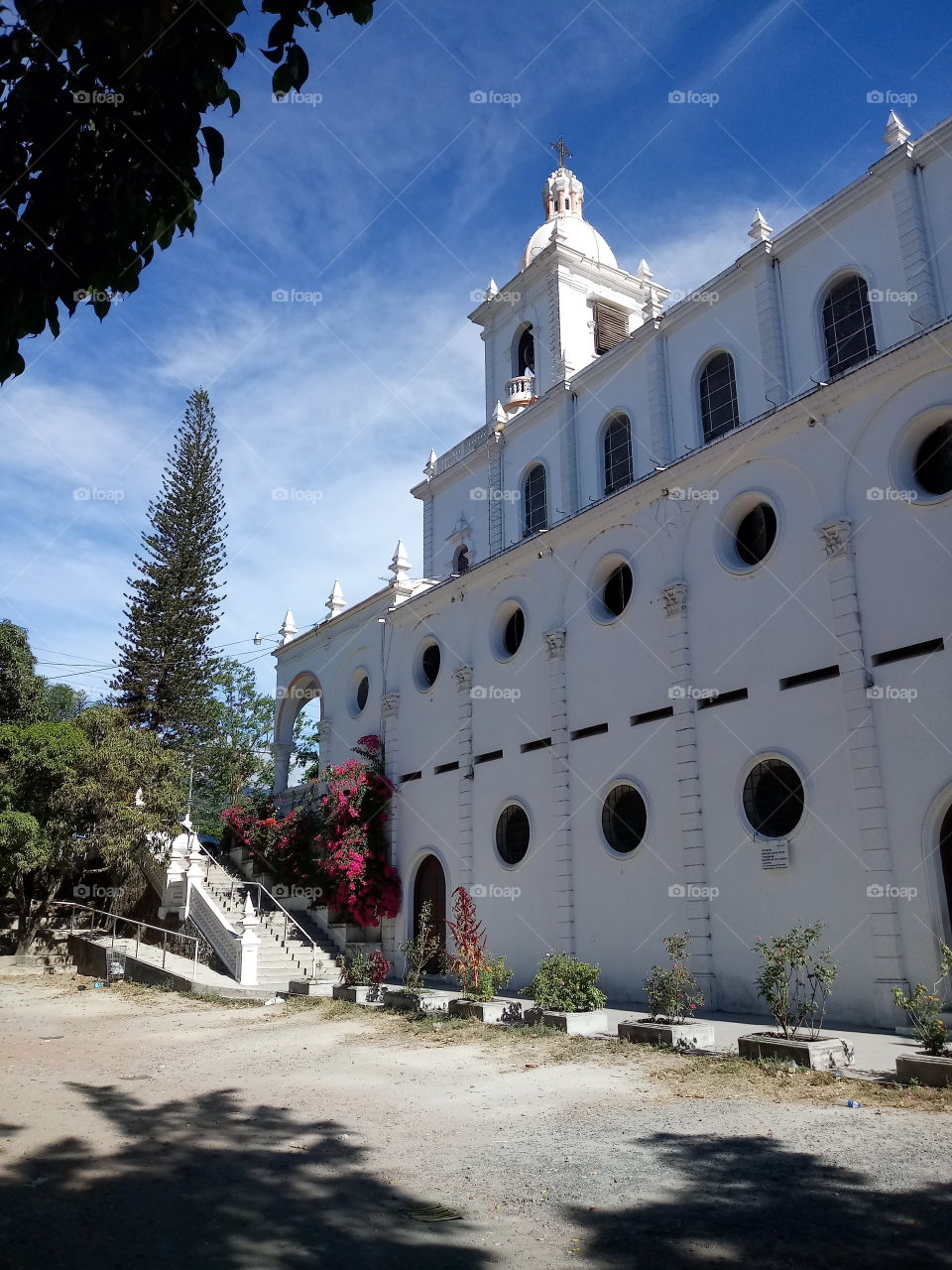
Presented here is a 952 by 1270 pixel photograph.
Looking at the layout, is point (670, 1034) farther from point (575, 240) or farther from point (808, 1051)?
point (575, 240)

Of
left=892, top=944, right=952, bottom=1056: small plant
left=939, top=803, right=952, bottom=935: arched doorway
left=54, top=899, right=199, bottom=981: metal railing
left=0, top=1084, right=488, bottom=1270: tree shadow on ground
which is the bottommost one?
left=0, top=1084, right=488, bottom=1270: tree shadow on ground

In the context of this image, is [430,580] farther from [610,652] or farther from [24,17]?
[24,17]

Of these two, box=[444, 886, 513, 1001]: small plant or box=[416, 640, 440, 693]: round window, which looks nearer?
box=[444, 886, 513, 1001]: small plant

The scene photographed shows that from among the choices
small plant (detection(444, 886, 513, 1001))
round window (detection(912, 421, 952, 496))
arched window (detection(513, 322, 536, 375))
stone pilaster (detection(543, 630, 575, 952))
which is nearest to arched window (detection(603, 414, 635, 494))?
stone pilaster (detection(543, 630, 575, 952))

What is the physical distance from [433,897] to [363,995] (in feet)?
15.6

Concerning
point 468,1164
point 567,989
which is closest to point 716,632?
point 567,989

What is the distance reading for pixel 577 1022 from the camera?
40.3ft

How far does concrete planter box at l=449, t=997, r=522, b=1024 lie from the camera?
530 inches

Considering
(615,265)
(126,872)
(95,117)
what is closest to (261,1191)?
(95,117)

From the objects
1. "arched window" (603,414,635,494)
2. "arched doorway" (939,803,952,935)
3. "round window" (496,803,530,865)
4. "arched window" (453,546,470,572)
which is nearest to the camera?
"arched doorway" (939,803,952,935)

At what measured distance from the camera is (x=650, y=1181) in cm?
577

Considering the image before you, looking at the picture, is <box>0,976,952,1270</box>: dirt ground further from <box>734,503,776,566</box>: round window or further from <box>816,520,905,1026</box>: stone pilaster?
<box>734,503,776,566</box>: round window

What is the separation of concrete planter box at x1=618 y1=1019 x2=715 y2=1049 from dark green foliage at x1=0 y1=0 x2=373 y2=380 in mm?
9416

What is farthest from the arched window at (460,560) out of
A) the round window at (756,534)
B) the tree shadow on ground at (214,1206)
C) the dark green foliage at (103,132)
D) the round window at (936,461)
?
the dark green foliage at (103,132)
